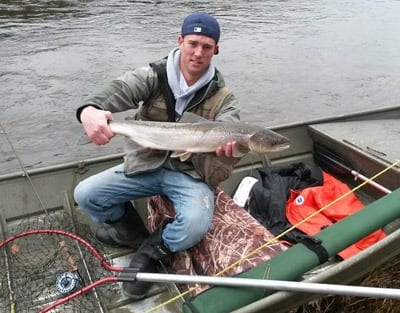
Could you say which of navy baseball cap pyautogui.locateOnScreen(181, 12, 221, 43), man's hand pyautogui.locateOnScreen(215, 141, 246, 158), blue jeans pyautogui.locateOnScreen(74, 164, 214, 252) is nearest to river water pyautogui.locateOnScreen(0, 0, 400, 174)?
blue jeans pyautogui.locateOnScreen(74, 164, 214, 252)

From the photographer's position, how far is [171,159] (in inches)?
153

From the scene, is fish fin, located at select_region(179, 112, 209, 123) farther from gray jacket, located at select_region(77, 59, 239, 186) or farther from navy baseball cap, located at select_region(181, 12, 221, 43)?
navy baseball cap, located at select_region(181, 12, 221, 43)

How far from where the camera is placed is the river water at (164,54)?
1013 centimetres

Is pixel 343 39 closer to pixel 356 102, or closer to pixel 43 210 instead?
pixel 356 102

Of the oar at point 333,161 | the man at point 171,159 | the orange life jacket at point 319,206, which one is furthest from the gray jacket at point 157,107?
the oar at point 333,161

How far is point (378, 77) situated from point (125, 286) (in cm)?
1189

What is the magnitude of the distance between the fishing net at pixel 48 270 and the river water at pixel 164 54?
3470 mm

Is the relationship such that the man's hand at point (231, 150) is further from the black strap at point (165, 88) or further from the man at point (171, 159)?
the black strap at point (165, 88)

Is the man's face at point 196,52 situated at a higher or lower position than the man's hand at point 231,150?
higher

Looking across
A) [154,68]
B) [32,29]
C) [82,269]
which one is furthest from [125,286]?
[32,29]

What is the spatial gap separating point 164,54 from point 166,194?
10.3 metres

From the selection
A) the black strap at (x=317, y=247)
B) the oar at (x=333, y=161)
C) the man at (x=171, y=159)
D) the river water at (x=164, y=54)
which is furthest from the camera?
the river water at (x=164, y=54)

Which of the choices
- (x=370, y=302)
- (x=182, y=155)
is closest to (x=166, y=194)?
(x=182, y=155)

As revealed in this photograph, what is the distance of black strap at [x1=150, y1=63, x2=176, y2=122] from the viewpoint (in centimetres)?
387
